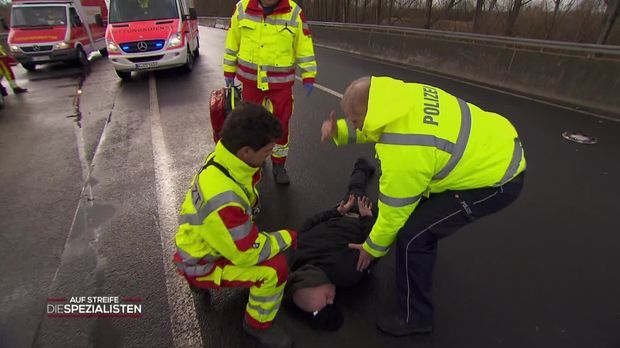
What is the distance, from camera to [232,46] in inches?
146

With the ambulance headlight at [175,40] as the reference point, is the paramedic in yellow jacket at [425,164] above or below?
below

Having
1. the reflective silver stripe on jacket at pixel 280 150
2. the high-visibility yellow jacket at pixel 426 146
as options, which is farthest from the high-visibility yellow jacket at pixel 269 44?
the high-visibility yellow jacket at pixel 426 146

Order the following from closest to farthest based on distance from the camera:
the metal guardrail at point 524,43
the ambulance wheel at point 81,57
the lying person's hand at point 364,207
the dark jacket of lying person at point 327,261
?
the dark jacket of lying person at point 327,261
the lying person's hand at point 364,207
the metal guardrail at point 524,43
the ambulance wheel at point 81,57

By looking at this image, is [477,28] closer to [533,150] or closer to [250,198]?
[533,150]

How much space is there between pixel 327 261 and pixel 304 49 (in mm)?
2301

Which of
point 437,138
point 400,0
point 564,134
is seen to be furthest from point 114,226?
point 400,0

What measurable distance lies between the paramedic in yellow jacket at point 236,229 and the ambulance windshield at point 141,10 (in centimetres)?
889

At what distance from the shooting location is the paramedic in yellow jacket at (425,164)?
1.71 metres

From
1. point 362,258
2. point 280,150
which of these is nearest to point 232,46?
point 280,150

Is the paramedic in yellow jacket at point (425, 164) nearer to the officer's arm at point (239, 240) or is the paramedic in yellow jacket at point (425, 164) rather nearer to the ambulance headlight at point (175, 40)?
the officer's arm at point (239, 240)

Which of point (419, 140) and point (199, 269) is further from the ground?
point (419, 140)

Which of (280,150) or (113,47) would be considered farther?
(113,47)

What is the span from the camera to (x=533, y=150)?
4.68 metres
